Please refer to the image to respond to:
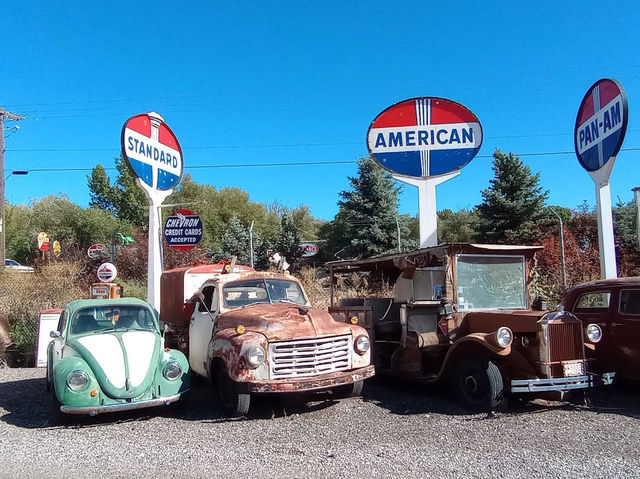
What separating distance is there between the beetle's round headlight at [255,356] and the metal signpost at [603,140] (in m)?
7.02

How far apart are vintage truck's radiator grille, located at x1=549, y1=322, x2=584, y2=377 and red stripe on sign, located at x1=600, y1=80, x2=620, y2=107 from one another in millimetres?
5064

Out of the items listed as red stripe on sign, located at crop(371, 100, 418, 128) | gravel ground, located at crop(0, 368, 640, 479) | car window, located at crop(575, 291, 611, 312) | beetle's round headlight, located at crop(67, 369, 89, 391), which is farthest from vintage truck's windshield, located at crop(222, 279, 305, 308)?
red stripe on sign, located at crop(371, 100, 418, 128)

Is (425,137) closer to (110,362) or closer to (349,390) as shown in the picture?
(349,390)

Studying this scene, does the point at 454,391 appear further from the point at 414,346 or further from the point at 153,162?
the point at 153,162

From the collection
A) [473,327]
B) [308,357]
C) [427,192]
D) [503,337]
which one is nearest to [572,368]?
[503,337]

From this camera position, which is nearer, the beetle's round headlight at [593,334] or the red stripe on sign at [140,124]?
the beetle's round headlight at [593,334]

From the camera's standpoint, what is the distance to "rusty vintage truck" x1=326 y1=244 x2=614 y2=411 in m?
6.78

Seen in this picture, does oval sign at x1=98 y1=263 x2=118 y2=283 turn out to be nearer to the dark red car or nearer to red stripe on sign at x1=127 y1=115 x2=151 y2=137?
red stripe on sign at x1=127 y1=115 x2=151 y2=137

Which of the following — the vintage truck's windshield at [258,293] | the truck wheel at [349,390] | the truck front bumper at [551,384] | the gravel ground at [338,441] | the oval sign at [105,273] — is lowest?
the gravel ground at [338,441]

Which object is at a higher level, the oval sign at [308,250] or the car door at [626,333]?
the oval sign at [308,250]

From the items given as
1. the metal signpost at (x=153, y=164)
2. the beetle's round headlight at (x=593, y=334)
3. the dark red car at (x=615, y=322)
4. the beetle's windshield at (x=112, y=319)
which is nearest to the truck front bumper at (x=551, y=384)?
the beetle's round headlight at (x=593, y=334)

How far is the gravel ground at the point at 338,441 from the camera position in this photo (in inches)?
200

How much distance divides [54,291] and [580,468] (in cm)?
1426

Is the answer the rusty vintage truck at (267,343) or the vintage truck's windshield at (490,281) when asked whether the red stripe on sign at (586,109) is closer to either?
the vintage truck's windshield at (490,281)
